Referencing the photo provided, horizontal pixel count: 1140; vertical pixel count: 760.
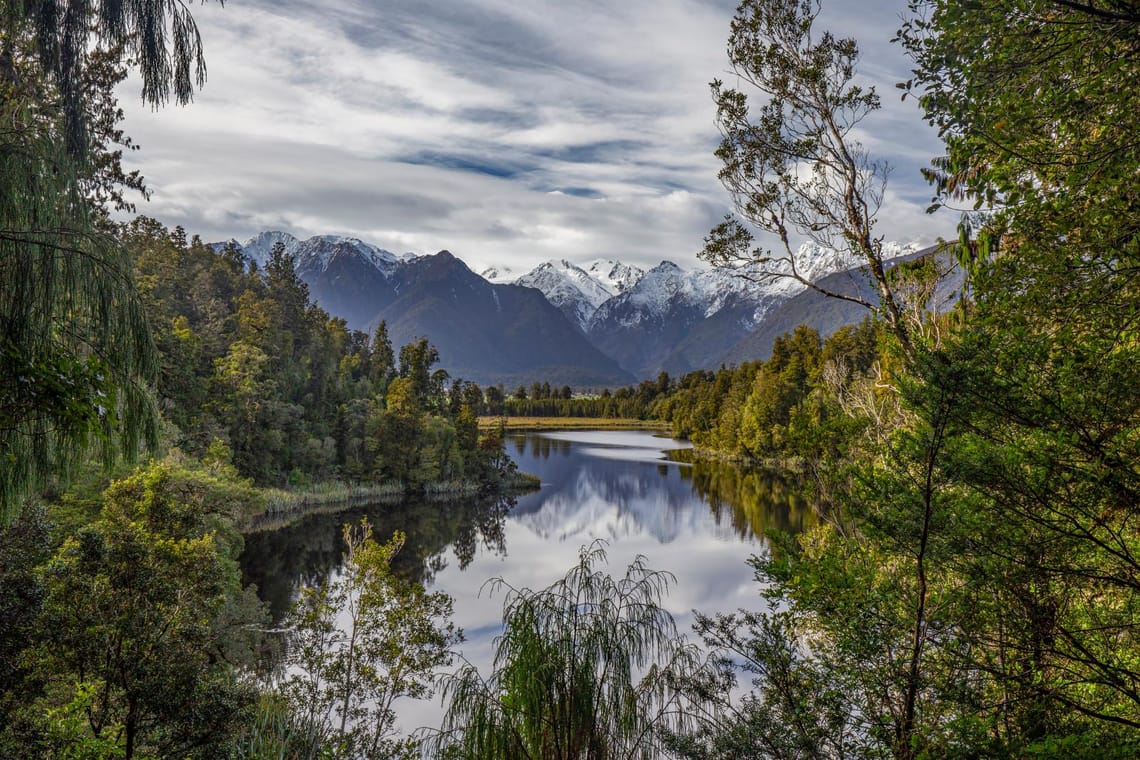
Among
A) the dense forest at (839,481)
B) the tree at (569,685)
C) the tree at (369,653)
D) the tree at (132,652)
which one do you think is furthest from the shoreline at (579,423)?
the tree at (569,685)

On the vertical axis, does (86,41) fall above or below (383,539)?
above

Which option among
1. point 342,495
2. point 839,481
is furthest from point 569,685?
point 342,495

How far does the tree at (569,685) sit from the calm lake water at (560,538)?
8.65 metres

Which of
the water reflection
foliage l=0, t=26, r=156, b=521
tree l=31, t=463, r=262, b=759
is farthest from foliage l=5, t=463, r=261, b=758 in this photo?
the water reflection

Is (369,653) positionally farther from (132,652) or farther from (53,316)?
(53,316)

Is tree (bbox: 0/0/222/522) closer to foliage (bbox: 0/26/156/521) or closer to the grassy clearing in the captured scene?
foliage (bbox: 0/26/156/521)

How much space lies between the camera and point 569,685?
16.6ft

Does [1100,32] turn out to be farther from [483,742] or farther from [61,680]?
[61,680]

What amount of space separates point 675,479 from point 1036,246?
4421 centimetres

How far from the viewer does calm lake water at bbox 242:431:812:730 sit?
837 inches

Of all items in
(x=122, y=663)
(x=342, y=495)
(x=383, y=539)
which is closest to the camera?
(x=122, y=663)

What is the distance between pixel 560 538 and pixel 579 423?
88.9m

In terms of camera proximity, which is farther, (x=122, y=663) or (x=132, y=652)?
(x=132, y=652)

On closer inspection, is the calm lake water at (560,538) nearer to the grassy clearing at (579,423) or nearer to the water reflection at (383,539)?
the water reflection at (383,539)
